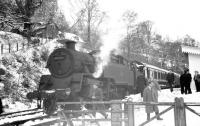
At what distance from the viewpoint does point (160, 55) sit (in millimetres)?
65438

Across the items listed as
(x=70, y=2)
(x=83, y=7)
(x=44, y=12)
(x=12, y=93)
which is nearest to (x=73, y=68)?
(x=12, y=93)

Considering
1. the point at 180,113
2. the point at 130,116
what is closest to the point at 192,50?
the point at 130,116

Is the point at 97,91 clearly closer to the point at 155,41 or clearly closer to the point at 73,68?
the point at 73,68

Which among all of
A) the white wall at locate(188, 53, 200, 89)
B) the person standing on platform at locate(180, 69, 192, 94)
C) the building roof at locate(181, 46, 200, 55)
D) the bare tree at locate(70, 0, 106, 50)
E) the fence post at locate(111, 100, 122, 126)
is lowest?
the fence post at locate(111, 100, 122, 126)

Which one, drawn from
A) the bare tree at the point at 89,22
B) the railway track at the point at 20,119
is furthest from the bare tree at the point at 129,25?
the railway track at the point at 20,119

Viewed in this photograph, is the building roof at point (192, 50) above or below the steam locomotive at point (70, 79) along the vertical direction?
above

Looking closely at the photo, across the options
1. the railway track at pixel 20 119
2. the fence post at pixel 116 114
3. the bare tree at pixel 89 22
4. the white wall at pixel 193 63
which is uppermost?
the bare tree at pixel 89 22

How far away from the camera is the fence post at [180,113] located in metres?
6.01

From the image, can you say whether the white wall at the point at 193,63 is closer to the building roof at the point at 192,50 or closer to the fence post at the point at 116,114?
the building roof at the point at 192,50

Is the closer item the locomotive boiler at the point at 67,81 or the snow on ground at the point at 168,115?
the snow on ground at the point at 168,115

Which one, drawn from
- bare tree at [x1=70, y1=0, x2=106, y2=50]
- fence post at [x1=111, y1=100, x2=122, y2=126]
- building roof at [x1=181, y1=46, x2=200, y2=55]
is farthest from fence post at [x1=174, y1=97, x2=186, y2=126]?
bare tree at [x1=70, y1=0, x2=106, y2=50]

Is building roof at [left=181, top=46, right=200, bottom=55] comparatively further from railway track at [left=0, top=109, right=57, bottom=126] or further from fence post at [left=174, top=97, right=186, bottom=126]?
fence post at [left=174, top=97, right=186, bottom=126]

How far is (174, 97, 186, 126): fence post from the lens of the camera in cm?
601

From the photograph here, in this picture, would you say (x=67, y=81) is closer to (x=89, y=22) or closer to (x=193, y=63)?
(x=193, y=63)
